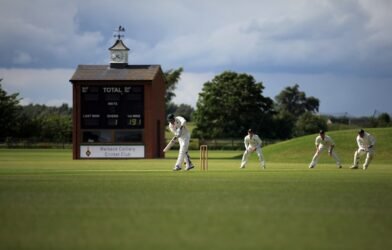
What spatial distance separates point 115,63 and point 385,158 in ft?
75.2

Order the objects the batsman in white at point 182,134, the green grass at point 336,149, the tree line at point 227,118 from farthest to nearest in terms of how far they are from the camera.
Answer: the tree line at point 227,118, the green grass at point 336,149, the batsman in white at point 182,134

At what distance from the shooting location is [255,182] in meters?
22.7

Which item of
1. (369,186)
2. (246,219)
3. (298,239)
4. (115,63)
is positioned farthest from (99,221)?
(115,63)

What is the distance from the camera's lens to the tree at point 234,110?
108 metres

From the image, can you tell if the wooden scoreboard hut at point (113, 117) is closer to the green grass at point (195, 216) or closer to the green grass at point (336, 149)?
the green grass at point (336, 149)

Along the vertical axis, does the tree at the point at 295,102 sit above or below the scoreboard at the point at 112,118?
above

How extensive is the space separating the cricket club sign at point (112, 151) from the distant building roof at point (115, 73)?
481 centimetres

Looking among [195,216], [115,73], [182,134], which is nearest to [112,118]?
[115,73]

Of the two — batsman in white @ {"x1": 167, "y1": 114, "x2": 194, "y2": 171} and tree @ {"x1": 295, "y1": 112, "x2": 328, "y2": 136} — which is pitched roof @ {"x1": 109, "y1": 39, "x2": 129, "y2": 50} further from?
tree @ {"x1": 295, "y1": 112, "x2": 328, "y2": 136}

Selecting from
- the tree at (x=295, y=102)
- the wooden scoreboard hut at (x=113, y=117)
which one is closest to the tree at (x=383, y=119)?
the wooden scoreboard hut at (x=113, y=117)

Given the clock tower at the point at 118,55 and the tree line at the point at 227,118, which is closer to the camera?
A: the clock tower at the point at 118,55

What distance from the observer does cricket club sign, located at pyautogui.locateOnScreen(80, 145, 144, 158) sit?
57.2 m

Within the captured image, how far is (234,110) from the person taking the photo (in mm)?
109625

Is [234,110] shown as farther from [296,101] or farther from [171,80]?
[296,101]
